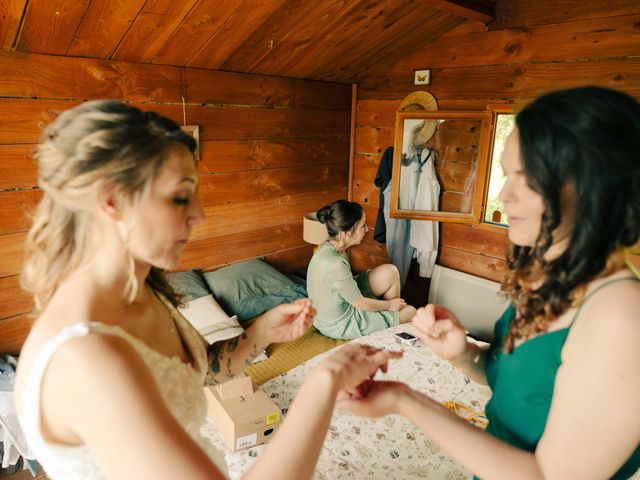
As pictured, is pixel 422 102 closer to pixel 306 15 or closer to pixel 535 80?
pixel 535 80

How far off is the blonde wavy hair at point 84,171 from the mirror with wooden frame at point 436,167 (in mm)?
2669

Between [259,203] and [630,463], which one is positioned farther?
[259,203]

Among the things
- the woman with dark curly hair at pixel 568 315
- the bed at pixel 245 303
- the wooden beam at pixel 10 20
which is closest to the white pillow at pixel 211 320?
the bed at pixel 245 303

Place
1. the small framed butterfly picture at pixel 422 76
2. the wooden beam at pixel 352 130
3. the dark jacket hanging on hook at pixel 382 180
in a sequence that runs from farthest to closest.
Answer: the wooden beam at pixel 352 130
the dark jacket hanging on hook at pixel 382 180
the small framed butterfly picture at pixel 422 76

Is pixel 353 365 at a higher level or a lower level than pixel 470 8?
lower

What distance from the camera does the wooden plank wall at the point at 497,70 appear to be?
276 centimetres

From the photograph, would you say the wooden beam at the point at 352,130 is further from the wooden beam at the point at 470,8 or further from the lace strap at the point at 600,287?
the lace strap at the point at 600,287

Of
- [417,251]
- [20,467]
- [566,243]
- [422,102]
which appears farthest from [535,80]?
[20,467]

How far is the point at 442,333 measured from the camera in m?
1.11

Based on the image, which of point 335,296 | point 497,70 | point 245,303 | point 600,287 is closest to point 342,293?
point 335,296

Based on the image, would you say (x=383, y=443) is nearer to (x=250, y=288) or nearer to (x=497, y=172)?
(x=250, y=288)

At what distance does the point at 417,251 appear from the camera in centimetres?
374

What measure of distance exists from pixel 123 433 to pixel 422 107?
3.46m

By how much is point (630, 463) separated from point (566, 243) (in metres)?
0.39
